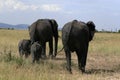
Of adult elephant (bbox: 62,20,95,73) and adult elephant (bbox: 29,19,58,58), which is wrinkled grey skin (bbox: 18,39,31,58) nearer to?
adult elephant (bbox: 29,19,58,58)

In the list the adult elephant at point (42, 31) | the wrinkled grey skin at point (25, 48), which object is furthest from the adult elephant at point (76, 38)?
the adult elephant at point (42, 31)

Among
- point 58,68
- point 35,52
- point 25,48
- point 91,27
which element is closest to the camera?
point 58,68

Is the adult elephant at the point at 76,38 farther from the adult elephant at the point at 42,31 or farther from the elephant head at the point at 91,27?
the adult elephant at the point at 42,31

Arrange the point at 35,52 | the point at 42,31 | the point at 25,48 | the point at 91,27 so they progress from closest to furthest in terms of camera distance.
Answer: the point at 91,27, the point at 35,52, the point at 25,48, the point at 42,31

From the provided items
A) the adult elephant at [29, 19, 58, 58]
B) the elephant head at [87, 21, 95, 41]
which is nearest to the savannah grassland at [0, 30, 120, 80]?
the elephant head at [87, 21, 95, 41]

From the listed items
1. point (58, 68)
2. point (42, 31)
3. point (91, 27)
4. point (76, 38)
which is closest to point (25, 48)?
point (42, 31)

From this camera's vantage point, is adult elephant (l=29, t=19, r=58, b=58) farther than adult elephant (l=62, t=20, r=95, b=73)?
Yes

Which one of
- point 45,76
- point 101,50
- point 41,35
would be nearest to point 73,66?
point 41,35

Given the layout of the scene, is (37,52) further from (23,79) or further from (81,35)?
(23,79)

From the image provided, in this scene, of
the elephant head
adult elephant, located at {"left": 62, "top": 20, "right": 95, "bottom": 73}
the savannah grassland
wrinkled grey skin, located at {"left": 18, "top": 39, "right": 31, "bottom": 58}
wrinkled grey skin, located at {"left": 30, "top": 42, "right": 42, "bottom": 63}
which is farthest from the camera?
wrinkled grey skin, located at {"left": 18, "top": 39, "right": 31, "bottom": 58}

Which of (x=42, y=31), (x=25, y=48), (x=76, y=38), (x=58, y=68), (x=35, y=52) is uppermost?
(x=76, y=38)

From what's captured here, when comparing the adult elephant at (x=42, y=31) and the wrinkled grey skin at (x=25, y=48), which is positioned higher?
the adult elephant at (x=42, y=31)

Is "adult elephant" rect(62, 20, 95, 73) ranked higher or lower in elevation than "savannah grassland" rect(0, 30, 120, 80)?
higher

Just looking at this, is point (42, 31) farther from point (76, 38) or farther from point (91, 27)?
point (76, 38)
